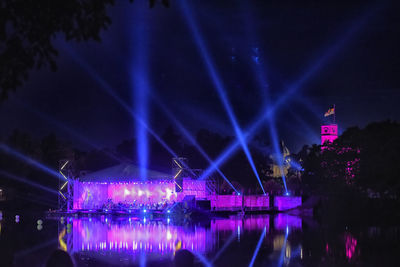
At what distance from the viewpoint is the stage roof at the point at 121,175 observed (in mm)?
37688

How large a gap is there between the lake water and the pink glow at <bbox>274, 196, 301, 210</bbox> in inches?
865

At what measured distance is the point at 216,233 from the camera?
898 inches

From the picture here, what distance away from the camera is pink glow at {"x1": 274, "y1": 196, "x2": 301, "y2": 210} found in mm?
46188

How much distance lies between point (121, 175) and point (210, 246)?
2179cm

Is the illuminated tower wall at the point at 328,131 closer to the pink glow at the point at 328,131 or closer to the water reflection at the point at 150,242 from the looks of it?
the pink glow at the point at 328,131

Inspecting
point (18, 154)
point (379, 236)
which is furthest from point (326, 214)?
point (18, 154)

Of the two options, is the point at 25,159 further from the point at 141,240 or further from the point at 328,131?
the point at 328,131

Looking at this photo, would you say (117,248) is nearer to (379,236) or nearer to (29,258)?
(29,258)

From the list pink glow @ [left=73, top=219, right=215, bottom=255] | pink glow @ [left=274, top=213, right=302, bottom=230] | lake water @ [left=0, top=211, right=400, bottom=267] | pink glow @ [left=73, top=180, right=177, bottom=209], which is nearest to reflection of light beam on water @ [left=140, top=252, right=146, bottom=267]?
lake water @ [left=0, top=211, right=400, bottom=267]

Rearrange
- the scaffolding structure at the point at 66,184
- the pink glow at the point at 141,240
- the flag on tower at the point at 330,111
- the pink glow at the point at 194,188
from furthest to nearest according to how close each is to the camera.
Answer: the flag on tower at the point at 330,111, the scaffolding structure at the point at 66,184, the pink glow at the point at 194,188, the pink glow at the point at 141,240

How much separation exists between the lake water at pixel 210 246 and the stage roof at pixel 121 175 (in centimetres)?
1349

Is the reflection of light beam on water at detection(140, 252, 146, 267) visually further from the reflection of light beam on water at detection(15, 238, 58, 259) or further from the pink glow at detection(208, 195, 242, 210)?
the pink glow at detection(208, 195, 242, 210)

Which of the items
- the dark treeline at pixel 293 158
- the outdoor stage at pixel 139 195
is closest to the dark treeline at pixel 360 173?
the dark treeline at pixel 293 158

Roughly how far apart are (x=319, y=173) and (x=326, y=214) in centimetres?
845
